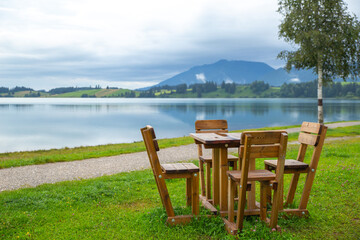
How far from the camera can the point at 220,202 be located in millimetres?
6312

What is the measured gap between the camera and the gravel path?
1118 centimetres

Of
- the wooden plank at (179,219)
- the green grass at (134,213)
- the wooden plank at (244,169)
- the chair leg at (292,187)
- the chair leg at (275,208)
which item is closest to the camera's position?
the wooden plank at (244,169)

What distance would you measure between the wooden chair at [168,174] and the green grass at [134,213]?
0.77 ft

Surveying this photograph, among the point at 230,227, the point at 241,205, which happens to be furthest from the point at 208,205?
the point at 241,205

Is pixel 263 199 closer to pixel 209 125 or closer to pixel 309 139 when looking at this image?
pixel 309 139

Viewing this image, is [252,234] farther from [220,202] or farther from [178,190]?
[178,190]

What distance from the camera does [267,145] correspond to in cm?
538

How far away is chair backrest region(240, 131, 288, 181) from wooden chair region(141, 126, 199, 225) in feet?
4.29

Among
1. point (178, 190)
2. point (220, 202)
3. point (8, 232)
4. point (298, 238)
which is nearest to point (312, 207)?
point (298, 238)

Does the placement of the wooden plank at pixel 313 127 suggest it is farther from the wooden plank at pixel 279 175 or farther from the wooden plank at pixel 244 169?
the wooden plank at pixel 244 169

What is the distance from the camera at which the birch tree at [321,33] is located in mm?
27938

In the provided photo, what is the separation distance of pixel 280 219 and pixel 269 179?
1332 mm

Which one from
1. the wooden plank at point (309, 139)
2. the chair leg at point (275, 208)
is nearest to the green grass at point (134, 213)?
the chair leg at point (275, 208)

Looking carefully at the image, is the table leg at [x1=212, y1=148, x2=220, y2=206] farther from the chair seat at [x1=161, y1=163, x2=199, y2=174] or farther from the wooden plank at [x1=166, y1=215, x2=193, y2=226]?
the wooden plank at [x1=166, y1=215, x2=193, y2=226]
